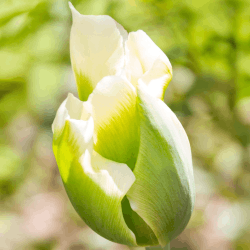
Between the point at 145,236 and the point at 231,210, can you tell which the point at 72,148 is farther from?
the point at 231,210

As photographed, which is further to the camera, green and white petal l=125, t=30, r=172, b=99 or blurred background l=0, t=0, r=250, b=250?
blurred background l=0, t=0, r=250, b=250

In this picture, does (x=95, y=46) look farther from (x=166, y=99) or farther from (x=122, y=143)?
(x=166, y=99)

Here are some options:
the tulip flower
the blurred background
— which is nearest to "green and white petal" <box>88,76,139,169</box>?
the tulip flower

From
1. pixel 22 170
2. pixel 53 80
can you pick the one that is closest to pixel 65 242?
pixel 22 170

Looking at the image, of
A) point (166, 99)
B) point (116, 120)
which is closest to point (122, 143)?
point (116, 120)

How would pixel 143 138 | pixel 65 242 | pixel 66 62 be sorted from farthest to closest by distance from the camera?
pixel 66 62, pixel 65 242, pixel 143 138

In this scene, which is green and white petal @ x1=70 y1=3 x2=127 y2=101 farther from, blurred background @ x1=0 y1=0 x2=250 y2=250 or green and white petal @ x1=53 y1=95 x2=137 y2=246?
blurred background @ x1=0 y1=0 x2=250 y2=250
